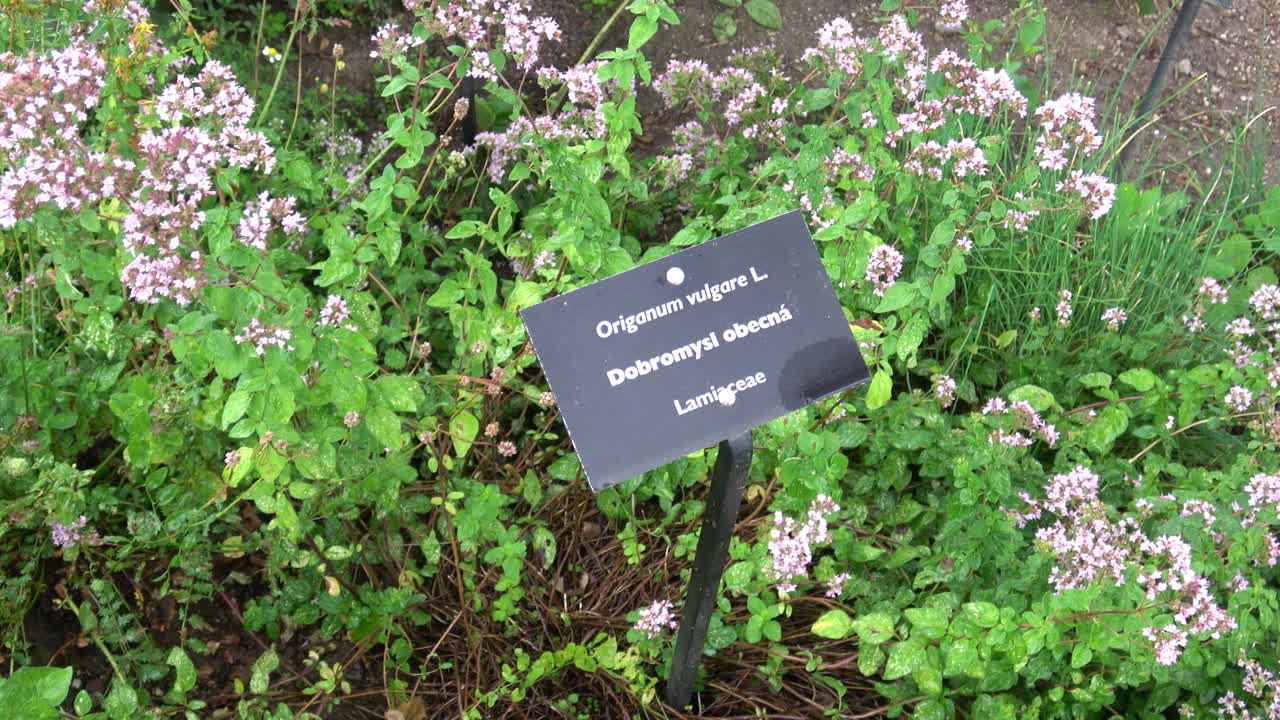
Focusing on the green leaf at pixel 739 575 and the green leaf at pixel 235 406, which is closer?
the green leaf at pixel 235 406

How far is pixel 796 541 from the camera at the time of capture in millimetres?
2117

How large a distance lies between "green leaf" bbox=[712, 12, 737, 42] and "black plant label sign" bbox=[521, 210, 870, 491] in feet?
8.62

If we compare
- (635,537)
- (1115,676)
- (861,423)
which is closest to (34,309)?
(635,537)

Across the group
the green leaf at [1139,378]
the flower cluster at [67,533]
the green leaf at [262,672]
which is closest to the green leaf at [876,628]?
the green leaf at [1139,378]

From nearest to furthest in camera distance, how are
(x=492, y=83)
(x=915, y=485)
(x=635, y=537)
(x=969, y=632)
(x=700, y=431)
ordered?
(x=700, y=431) < (x=969, y=632) < (x=492, y=83) < (x=635, y=537) < (x=915, y=485)

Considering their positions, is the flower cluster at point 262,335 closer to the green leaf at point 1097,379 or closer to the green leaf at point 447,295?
the green leaf at point 447,295

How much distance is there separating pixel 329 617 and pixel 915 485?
1602 mm

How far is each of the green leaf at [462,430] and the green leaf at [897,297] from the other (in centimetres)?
95

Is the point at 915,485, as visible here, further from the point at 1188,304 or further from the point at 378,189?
the point at 378,189

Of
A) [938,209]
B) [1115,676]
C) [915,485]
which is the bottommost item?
[1115,676]

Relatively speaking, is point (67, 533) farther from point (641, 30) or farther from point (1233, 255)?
point (1233, 255)

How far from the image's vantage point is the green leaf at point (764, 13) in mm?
4223

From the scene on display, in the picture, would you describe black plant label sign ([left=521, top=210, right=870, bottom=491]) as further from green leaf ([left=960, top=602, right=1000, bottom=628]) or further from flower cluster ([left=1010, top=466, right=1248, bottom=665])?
flower cluster ([left=1010, top=466, right=1248, bottom=665])

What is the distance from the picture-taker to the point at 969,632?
2064 mm
